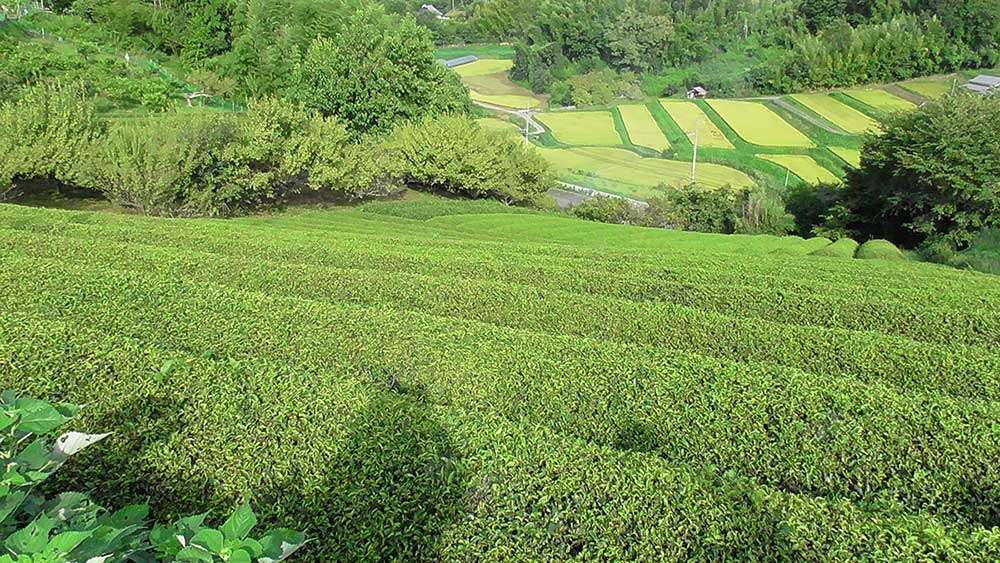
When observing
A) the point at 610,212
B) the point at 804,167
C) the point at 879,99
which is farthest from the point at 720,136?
the point at 610,212

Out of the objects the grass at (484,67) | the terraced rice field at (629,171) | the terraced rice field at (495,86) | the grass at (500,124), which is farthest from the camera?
the grass at (484,67)

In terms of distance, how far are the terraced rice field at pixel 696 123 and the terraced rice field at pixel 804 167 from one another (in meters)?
4.88

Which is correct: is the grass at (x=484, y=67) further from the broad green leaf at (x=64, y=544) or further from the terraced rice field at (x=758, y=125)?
the broad green leaf at (x=64, y=544)

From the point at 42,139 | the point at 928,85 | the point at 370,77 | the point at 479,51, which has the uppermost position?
the point at 479,51

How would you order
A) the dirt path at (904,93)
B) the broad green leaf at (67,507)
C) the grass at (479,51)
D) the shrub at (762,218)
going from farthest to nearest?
1. the grass at (479,51)
2. the dirt path at (904,93)
3. the shrub at (762,218)
4. the broad green leaf at (67,507)

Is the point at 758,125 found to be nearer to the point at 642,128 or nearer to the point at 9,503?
the point at 642,128

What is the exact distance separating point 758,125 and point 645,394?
6366 centimetres

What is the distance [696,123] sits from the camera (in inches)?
2386

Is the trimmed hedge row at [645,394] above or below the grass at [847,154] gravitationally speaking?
above

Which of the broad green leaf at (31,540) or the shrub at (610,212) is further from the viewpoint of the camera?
the shrub at (610,212)

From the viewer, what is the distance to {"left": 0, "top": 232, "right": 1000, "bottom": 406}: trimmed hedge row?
655cm

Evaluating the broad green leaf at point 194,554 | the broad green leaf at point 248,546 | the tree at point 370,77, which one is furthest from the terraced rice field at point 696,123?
the broad green leaf at point 194,554

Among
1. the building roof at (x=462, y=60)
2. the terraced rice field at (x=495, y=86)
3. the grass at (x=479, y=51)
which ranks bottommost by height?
the terraced rice field at (x=495, y=86)

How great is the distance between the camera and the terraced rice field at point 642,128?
61.0 m
